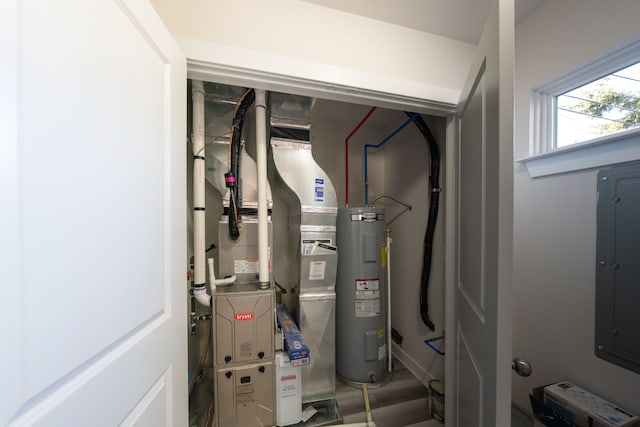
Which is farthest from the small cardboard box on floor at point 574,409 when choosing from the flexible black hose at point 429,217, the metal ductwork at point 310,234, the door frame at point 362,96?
the metal ductwork at point 310,234

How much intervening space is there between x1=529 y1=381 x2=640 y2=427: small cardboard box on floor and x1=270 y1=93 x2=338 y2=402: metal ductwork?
3.97 ft

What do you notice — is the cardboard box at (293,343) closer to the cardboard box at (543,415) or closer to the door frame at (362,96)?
the door frame at (362,96)

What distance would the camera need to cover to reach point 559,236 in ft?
4.03

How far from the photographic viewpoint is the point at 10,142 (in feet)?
1.02

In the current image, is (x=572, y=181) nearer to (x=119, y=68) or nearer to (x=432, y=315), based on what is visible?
(x=432, y=315)

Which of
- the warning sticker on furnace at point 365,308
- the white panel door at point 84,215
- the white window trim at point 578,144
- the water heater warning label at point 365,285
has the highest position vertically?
the white window trim at point 578,144

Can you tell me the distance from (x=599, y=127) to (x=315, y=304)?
6.38 ft

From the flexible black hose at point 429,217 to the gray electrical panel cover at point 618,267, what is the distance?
0.84 m

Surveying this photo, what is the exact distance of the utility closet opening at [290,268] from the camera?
4.47ft

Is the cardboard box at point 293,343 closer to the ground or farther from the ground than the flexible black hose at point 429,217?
closer to the ground

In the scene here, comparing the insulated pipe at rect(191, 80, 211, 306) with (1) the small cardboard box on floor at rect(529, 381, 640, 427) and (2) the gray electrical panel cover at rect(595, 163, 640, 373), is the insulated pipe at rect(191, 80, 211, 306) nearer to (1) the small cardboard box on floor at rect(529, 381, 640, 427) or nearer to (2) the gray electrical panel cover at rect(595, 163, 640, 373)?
(1) the small cardboard box on floor at rect(529, 381, 640, 427)

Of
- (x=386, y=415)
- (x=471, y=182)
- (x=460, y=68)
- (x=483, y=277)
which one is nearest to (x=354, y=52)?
(x=460, y=68)

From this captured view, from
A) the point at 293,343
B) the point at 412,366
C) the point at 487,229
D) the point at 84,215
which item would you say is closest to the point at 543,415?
the point at 412,366

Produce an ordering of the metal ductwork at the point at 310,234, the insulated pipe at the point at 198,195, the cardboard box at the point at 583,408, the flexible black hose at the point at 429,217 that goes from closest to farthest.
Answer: the cardboard box at the point at 583,408
the insulated pipe at the point at 198,195
the metal ductwork at the point at 310,234
the flexible black hose at the point at 429,217
